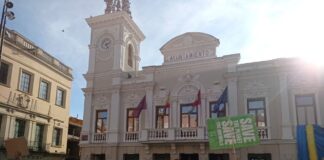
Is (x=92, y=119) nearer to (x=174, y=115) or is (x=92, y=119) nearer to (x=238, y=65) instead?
(x=174, y=115)

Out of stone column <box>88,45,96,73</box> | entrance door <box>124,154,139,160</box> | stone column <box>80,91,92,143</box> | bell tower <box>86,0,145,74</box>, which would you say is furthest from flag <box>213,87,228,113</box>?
stone column <box>88,45,96,73</box>

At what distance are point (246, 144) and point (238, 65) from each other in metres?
9.22

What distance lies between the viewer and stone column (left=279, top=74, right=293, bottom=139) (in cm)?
2003

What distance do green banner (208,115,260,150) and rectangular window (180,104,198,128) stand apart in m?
7.95

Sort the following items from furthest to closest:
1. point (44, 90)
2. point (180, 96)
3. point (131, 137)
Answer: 1. point (44, 90)
2. point (131, 137)
3. point (180, 96)

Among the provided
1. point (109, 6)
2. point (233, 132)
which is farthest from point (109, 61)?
point (233, 132)

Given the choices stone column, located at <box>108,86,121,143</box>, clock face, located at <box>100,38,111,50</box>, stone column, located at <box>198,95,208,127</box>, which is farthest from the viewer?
clock face, located at <box>100,38,111,50</box>

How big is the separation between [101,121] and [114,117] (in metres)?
1.36

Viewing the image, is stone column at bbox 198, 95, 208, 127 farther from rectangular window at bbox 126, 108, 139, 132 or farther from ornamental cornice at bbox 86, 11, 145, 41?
ornamental cornice at bbox 86, 11, 145, 41

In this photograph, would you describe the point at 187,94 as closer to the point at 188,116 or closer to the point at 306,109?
the point at 188,116

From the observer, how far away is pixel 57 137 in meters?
32.5

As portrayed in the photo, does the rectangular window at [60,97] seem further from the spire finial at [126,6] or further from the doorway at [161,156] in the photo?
the doorway at [161,156]

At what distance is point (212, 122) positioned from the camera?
1486 centimetres

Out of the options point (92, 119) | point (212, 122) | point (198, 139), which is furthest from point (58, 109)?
point (212, 122)
